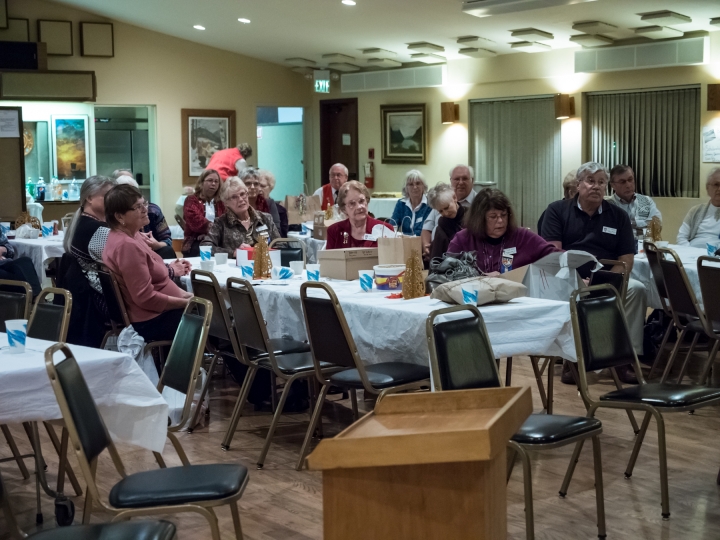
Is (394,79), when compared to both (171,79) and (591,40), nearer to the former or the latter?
(171,79)

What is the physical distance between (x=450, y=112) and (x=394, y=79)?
3.85 ft

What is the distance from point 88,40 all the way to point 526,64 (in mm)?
6285

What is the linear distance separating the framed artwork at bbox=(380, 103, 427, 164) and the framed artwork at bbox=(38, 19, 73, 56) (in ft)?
15.3

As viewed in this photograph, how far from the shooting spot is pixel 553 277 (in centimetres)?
497

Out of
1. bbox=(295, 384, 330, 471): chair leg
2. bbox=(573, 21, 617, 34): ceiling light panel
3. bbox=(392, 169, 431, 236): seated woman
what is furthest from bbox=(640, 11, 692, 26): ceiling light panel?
bbox=(295, 384, 330, 471): chair leg

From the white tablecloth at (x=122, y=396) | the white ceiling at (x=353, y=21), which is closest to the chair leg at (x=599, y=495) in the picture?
the white tablecloth at (x=122, y=396)

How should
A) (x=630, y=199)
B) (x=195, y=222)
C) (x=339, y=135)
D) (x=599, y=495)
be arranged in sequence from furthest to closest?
1. (x=339, y=135)
2. (x=195, y=222)
3. (x=630, y=199)
4. (x=599, y=495)

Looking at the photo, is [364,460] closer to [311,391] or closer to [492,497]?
[492,497]

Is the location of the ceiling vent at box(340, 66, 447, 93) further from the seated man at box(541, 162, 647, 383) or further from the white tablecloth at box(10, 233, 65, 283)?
the seated man at box(541, 162, 647, 383)

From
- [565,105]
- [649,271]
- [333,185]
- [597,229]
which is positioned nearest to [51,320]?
[597,229]

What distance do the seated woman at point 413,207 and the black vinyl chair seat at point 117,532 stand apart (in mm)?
5818

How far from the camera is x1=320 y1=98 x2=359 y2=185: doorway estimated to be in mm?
15352

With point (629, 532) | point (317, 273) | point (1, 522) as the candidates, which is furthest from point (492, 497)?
point (317, 273)

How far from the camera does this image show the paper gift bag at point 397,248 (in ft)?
15.9
